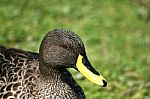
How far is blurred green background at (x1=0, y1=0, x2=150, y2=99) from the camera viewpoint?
231 inches

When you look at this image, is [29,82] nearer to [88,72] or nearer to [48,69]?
[48,69]

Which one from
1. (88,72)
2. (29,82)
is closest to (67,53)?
(88,72)

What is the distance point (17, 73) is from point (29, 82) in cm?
15

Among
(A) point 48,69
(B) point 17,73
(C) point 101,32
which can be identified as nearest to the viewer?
(A) point 48,69

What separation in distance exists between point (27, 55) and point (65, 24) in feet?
7.97

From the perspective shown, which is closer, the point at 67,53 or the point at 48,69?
the point at 67,53

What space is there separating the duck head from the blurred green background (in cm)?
146

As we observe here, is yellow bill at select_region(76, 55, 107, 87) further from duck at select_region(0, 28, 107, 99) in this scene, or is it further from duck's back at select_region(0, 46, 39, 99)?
duck's back at select_region(0, 46, 39, 99)

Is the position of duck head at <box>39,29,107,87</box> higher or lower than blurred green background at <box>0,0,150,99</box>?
lower

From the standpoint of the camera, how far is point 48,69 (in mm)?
4332

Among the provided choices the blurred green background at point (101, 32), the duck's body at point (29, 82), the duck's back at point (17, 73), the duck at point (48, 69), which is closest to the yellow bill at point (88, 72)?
the duck at point (48, 69)

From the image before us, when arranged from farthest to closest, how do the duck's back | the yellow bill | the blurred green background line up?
the blurred green background
the duck's back
the yellow bill

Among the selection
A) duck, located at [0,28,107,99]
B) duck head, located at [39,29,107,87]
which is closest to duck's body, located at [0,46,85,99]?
duck, located at [0,28,107,99]

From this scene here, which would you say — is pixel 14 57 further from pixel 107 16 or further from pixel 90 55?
pixel 107 16
